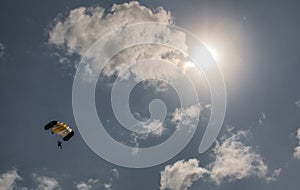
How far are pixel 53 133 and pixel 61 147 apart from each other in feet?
12.8

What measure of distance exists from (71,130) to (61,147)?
642cm

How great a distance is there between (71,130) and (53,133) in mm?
5873

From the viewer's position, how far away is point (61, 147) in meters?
146

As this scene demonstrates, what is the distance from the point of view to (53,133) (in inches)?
5763

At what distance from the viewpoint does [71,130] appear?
151 m
